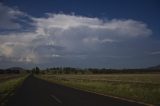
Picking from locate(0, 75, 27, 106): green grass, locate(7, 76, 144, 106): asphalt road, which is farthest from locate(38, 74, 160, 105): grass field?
locate(0, 75, 27, 106): green grass

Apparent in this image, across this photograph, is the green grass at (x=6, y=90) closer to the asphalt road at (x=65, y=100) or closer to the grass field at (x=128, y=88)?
the asphalt road at (x=65, y=100)

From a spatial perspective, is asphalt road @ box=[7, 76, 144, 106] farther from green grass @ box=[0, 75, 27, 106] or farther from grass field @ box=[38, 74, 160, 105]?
grass field @ box=[38, 74, 160, 105]

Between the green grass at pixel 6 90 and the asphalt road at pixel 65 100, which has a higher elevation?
the asphalt road at pixel 65 100

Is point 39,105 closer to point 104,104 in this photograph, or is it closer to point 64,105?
point 64,105

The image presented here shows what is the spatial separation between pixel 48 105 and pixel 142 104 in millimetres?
4489

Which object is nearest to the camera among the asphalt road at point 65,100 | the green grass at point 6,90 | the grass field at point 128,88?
the asphalt road at point 65,100

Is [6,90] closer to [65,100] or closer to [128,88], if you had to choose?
[128,88]

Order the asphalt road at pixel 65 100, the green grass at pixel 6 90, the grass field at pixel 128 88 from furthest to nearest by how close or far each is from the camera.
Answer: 1. the green grass at pixel 6 90
2. the grass field at pixel 128 88
3. the asphalt road at pixel 65 100

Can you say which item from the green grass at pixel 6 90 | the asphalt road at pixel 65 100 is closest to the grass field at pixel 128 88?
the asphalt road at pixel 65 100

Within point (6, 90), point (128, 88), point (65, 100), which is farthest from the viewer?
point (6, 90)

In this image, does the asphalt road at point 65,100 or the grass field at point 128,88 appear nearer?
the asphalt road at point 65,100

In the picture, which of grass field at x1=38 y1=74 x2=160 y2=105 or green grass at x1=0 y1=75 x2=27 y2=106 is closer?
grass field at x1=38 y1=74 x2=160 y2=105

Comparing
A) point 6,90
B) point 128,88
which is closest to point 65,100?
point 128,88

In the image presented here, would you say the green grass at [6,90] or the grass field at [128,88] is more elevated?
the grass field at [128,88]
